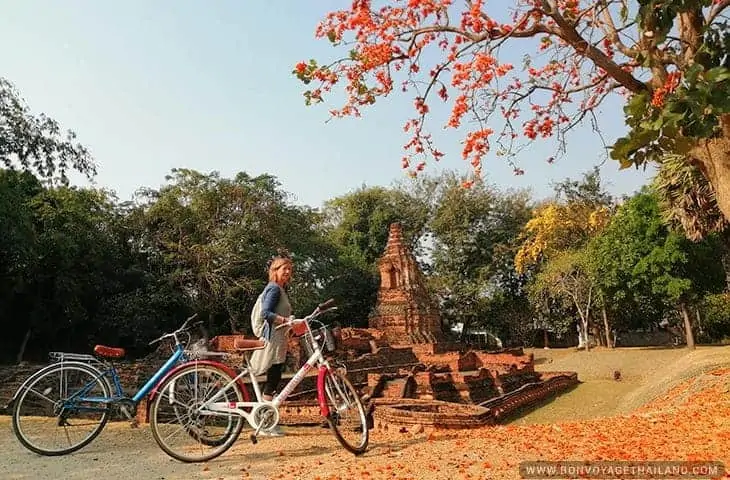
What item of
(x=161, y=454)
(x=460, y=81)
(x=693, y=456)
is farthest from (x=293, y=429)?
(x=460, y=81)

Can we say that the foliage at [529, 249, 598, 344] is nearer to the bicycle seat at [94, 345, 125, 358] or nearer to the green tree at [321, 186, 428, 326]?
the green tree at [321, 186, 428, 326]

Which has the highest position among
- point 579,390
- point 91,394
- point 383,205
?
point 383,205

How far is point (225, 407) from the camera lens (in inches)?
179

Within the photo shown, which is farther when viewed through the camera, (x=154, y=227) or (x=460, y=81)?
(x=154, y=227)

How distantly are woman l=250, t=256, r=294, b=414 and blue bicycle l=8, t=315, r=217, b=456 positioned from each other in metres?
0.45

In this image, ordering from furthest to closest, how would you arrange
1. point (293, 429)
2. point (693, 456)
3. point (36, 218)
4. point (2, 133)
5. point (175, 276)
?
1. point (175, 276)
2. point (36, 218)
3. point (2, 133)
4. point (293, 429)
5. point (693, 456)

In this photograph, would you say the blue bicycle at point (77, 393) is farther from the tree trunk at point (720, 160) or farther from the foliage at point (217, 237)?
the foliage at point (217, 237)

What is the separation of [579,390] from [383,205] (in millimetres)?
22470

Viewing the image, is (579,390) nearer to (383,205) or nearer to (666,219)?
(666,219)

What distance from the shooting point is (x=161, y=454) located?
15.7 feet

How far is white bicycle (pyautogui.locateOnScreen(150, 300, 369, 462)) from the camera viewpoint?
14.7 ft

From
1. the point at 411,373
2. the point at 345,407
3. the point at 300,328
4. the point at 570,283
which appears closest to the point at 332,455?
the point at 345,407

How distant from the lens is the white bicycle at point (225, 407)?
177 inches

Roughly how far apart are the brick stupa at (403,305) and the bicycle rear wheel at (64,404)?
19.7 meters
